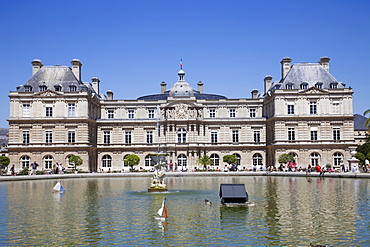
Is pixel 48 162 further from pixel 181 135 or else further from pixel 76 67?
pixel 181 135

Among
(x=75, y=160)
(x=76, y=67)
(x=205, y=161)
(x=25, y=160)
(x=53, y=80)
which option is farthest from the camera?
(x=76, y=67)

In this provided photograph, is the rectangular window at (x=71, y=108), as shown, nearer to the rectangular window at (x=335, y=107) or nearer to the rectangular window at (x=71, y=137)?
the rectangular window at (x=71, y=137)

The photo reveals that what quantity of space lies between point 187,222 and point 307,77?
51866 millimetres

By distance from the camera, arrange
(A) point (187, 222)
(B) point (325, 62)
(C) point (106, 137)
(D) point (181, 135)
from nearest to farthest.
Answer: (A) point (187, 222)
(D) point (181, 135)
(B) point (325, 62)
(C) point (106, 137)

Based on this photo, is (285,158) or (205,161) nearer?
(285,158)

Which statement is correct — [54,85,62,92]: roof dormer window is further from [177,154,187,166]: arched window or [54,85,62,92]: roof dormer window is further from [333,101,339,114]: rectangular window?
[333,101,339,114]: rectangular window

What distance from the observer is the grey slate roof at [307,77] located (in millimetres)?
65062

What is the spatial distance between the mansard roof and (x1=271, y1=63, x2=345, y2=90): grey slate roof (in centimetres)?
2901

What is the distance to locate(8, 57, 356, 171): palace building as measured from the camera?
208 ft

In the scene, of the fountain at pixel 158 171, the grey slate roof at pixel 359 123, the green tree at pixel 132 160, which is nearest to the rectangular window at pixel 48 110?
the green tree at pixel 132 160

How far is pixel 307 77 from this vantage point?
6575 cm

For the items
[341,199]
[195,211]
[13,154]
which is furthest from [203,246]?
[13,154]

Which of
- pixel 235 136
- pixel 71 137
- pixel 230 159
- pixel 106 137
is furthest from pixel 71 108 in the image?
pixel 235 136

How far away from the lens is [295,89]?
210 feet
